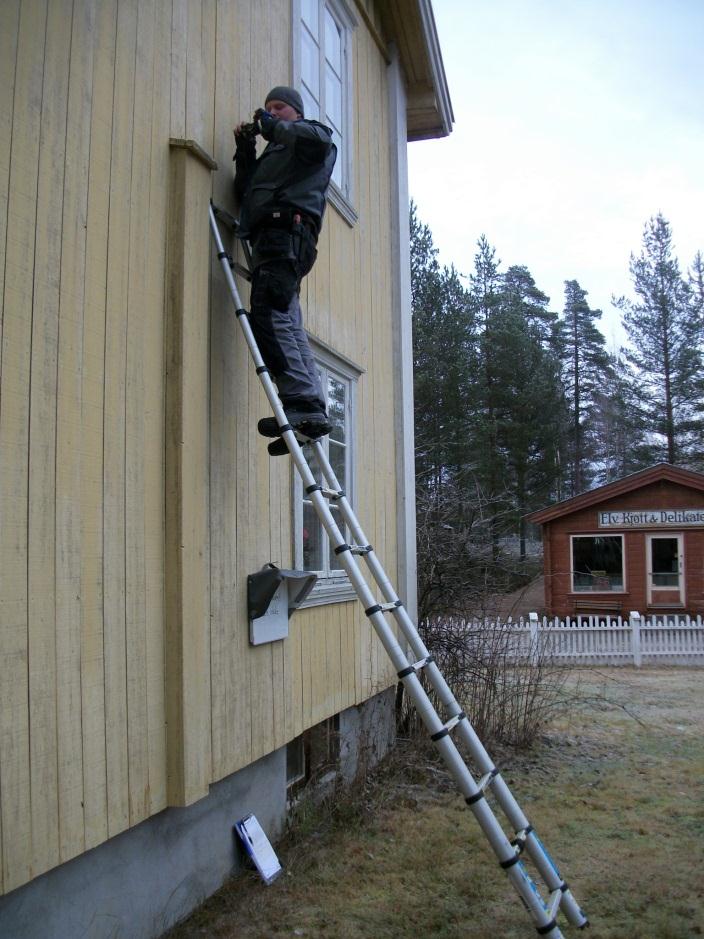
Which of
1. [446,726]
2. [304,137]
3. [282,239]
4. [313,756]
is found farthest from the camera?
[313,756]

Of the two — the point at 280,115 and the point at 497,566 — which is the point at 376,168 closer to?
the point at 280,115

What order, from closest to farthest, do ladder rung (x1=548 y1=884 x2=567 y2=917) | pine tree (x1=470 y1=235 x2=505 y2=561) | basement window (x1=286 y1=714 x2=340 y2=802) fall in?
ladder rung (x1=548 y1=884 x2=567 y2=917) < basement window (x1=286 y1=714 x2=340 y2=802) < pine tree (x1=470 y1=235 x2=505 y2=561)

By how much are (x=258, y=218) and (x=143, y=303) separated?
97cm

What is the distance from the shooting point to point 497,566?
9.27 meters

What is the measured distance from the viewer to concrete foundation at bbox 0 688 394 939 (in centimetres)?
306

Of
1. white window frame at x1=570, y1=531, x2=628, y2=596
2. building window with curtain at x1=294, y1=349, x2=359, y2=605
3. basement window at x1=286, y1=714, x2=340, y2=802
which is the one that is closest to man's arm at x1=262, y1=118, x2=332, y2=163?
building window with curtain at x1=294, y1=349, x2=359, y2=605

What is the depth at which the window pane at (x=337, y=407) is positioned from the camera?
6.40 m

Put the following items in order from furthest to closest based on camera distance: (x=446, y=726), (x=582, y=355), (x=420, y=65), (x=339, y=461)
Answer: (x=582, y=355), (x=420, y=65), (x=339, y=461), (x=446, y=726)

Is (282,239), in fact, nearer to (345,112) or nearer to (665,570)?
(345,112)

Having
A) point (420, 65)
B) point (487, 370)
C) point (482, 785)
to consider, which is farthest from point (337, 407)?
point (487, 370)

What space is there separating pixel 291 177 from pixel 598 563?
19064mm

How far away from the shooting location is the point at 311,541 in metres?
5.72

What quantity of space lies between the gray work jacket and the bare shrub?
4.83m

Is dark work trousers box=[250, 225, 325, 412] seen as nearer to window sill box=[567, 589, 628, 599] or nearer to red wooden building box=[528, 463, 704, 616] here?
red wooden building box=[528, 463, 704, 616]
